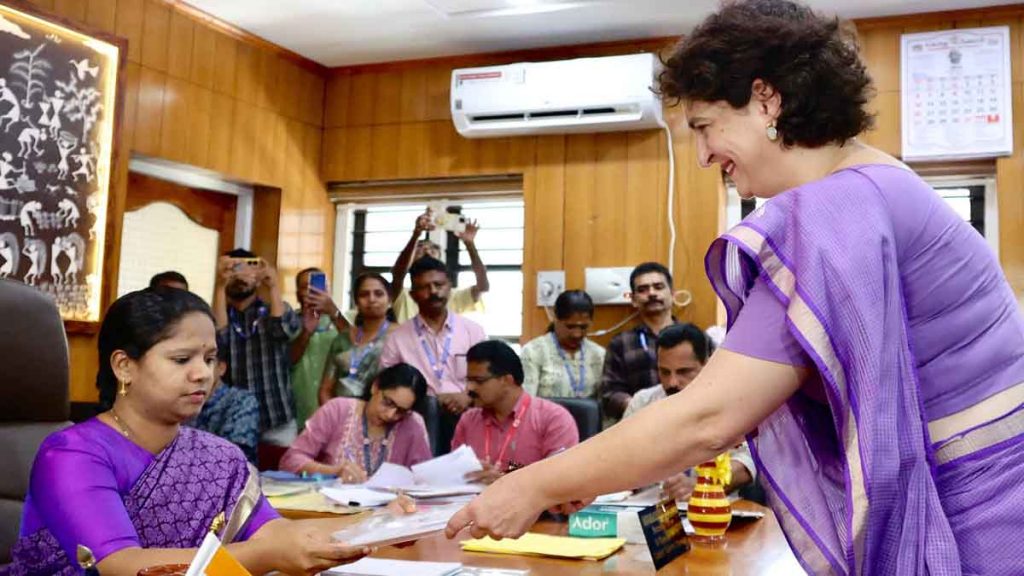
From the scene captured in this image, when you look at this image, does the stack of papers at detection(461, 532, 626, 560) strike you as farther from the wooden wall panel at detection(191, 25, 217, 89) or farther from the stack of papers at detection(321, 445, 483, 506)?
the wooden wall panel at detection(191, 25, 217, 89)

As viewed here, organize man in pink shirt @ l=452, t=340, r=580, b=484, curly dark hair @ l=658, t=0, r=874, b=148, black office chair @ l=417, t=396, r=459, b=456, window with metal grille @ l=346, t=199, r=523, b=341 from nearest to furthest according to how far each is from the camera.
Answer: curly dark hair @ l=658, t=0, r=874, b=148 → man in pink shirt @ l=452, t=340, r=580, b=484 → black office chair @ l=417, t=396, r=459, b=456 → window with metal grille @ l=346, t=199, r=523, b=341

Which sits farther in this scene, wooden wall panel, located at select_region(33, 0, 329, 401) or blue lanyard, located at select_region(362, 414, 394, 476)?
wooden wall panel, located at select_region(33, 0, 329, 401)

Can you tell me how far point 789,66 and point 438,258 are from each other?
13.6 ft

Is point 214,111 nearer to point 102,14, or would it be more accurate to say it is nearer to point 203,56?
point 203,56

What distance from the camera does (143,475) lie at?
164 centimetres

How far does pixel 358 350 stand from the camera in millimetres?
4457

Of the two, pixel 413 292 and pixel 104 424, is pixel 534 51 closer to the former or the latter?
pixel 413 292

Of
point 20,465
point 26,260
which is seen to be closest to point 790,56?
point 20,465

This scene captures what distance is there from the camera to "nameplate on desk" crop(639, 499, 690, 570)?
5.32ft

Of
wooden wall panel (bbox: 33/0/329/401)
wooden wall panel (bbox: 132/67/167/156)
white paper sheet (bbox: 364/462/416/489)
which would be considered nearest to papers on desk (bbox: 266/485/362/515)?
white paper sheet (bbox: 364/462/416/489)

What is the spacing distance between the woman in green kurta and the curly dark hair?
11.0 ft


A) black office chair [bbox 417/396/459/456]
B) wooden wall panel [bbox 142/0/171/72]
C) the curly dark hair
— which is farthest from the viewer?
wooden wall panel [bbox 142/0/171/72]

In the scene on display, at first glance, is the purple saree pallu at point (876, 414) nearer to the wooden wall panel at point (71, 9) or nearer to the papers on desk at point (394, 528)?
the papers on desk at point (394, 528)

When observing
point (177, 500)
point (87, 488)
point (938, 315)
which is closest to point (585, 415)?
point (177, 500)
